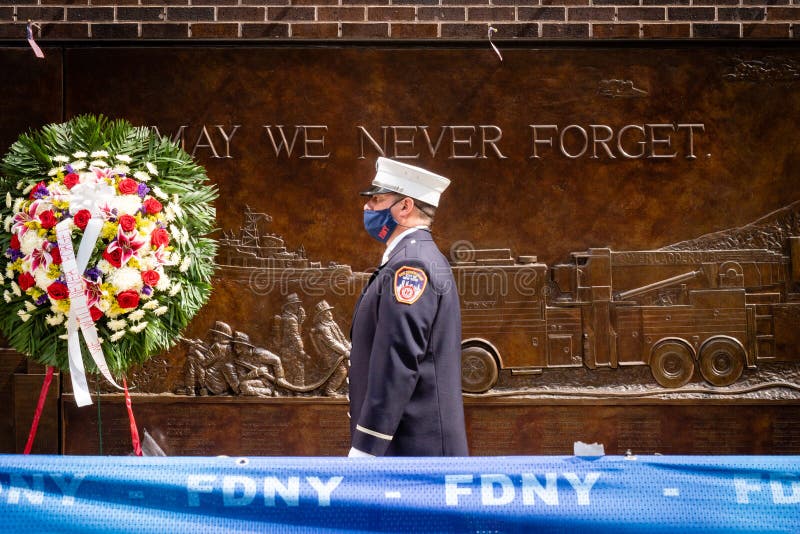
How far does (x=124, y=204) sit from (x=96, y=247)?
0.22 m

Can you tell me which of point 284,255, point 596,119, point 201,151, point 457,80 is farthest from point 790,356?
point 201,151

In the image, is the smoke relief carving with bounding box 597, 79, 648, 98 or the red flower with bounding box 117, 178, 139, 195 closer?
the red flower with bounding box 117, 178, 139, 195

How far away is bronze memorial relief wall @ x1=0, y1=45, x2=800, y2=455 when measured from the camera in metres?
4.96

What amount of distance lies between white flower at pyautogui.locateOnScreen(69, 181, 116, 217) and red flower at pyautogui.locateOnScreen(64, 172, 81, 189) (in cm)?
2

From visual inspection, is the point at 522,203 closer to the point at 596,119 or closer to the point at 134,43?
the point at 596,119

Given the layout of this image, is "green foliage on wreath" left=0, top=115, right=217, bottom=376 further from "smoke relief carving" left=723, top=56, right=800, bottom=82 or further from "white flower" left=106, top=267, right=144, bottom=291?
"smoke relief carving" left=723, top=56, right=800, bottom=82

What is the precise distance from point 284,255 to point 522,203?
4.75 ft

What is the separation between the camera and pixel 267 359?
4957 millimetres

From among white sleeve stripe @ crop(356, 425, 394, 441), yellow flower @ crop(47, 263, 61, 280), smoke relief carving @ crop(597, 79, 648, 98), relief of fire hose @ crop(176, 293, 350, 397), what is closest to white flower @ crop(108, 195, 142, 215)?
yellow flower @ crop(47, 263, 61, 280)

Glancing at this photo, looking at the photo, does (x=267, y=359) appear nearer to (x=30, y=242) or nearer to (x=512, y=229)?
(x=512, y=229)

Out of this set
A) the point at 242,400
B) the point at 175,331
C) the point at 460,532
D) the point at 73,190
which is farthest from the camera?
the point at 242,400

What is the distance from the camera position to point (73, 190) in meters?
3.51

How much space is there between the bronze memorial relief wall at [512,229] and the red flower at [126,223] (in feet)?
4.92

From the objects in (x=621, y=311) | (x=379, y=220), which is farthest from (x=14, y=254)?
(x=621, y=311)
